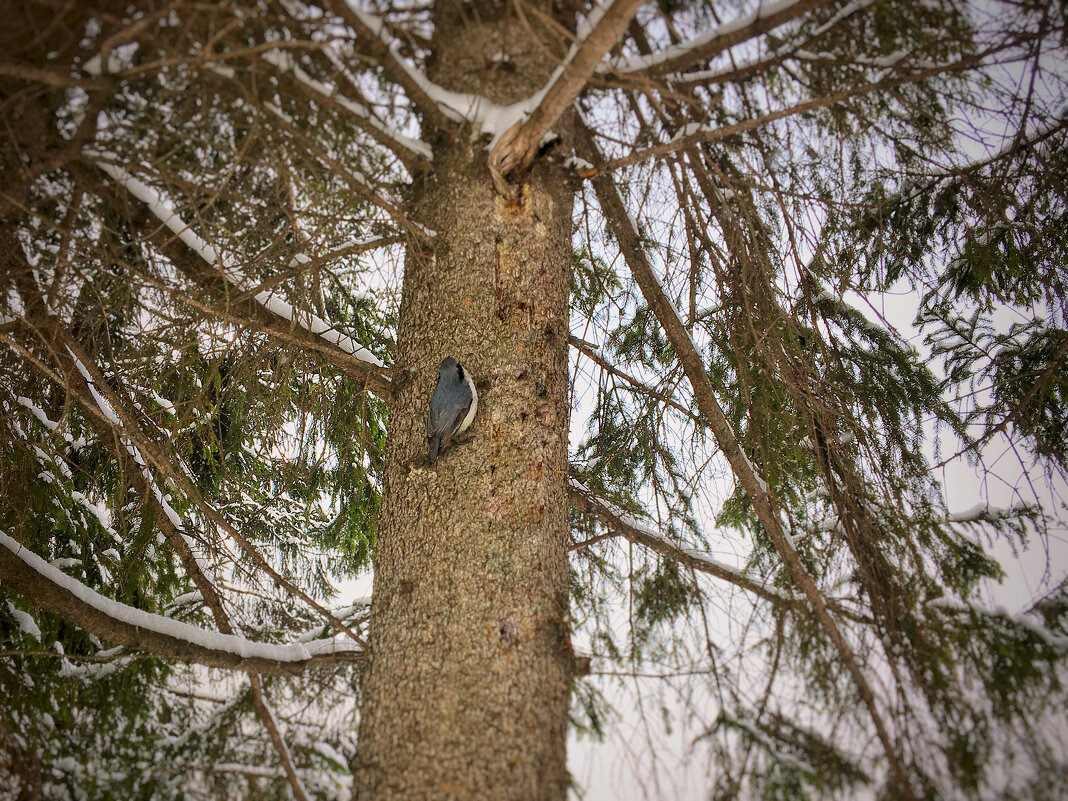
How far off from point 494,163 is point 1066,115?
192 centimetres

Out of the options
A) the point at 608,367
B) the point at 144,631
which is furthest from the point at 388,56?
the point at 144,631

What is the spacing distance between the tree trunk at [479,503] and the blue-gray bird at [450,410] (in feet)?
0.13

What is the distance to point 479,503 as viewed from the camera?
77.4 inches

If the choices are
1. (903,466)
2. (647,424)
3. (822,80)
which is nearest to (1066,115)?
(822,80)

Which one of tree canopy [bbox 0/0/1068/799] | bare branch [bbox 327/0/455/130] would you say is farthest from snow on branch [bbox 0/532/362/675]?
bare branch [bbox 327/0/455/130]

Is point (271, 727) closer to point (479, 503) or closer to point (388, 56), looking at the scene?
point (479, 503)

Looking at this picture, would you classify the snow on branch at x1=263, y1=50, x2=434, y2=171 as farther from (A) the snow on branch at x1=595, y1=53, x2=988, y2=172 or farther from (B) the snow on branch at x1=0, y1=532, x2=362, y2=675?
(B) the snow on branch at x1=0, y1=532, x2=362, y2=675

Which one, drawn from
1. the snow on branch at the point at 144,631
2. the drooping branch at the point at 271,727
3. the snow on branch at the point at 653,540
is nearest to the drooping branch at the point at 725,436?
the snow on branch at the point at 653,540

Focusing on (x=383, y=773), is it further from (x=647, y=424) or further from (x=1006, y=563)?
(x=1006, y=563)

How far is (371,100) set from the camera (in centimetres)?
218

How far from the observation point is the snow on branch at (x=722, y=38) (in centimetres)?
193

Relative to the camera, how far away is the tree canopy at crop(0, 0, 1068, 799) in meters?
1.81

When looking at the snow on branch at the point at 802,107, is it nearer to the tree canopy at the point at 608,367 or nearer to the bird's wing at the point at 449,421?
the tree canopy at the point at 608,367

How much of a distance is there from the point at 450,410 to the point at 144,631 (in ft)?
4.44
